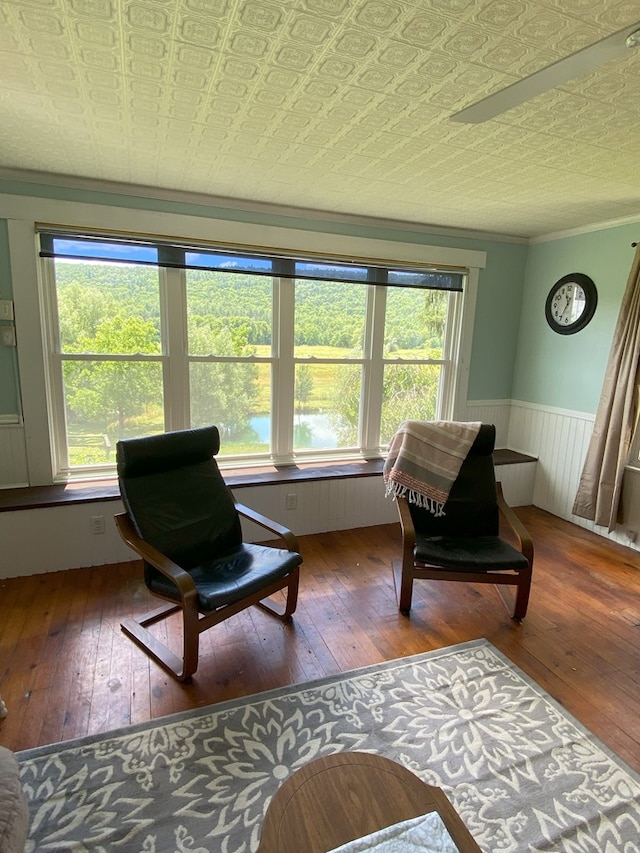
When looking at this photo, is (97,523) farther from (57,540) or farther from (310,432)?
(310,432)

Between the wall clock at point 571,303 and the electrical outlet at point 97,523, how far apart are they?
3.84 m

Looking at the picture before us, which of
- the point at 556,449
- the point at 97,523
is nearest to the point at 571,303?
the point at 556,449

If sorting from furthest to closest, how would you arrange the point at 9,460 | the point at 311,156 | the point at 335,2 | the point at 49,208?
1. the point at 9,460
2. the point at 49,208
3. the point at 311,156
4. the point at 335,2

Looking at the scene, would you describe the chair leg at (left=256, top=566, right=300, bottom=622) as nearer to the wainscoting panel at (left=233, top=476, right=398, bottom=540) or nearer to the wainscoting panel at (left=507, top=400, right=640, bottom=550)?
the wainscoting panel at (left=233, top=476, right=398, bottom=540)

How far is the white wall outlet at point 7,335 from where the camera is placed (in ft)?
9.61

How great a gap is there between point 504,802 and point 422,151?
2.71 meters

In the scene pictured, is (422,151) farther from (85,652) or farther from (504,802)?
(85,652)

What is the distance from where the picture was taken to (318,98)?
1.82 meters

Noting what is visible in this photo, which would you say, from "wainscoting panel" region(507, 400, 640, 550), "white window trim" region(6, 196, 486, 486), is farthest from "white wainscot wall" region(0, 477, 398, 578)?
"wainscoting panel" region(507, 400, 640, 550)

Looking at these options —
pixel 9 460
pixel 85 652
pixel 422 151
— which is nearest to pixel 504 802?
pixel 85 652

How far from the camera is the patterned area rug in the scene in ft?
4.78

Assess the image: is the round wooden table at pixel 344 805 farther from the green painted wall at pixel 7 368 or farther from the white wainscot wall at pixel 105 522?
the green painted wall at pixel 7 368

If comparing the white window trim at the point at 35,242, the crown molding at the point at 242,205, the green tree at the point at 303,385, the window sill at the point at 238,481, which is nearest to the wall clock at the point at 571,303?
the crown molding at the point at 242,205

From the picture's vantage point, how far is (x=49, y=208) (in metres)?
2.88
